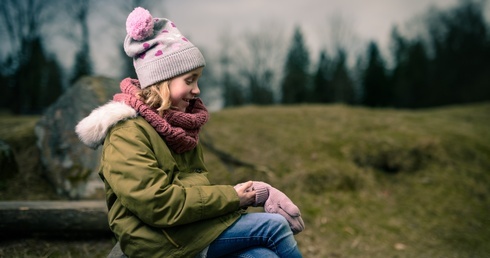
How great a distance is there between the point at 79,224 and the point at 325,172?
381 centimetres

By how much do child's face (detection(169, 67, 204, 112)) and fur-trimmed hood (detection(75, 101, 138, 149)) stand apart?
25cm

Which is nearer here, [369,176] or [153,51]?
[153,51]

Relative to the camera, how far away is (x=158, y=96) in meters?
2.00

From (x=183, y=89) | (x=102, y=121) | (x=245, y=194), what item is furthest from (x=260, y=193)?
(x=102, y=121)

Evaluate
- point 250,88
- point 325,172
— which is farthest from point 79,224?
point 250,88

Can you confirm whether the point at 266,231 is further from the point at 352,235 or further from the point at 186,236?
the point at 352,235

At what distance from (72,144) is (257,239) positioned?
3116 mm

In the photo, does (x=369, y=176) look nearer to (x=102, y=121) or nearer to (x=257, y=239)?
(x=257, y=239)

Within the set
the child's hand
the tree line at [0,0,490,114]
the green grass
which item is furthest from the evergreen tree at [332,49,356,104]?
the child's hand

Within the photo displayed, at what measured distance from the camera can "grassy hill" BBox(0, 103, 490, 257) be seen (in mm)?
4574

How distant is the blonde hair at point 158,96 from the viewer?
1968mm

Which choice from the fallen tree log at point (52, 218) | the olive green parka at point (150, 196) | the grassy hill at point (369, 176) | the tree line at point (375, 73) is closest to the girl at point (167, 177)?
the olive green parka at point (150, 196)

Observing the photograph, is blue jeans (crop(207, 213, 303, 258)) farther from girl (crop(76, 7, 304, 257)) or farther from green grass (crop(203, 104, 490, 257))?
green grass (crop(203, 104, 490, 257))

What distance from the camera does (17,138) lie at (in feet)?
15.5
